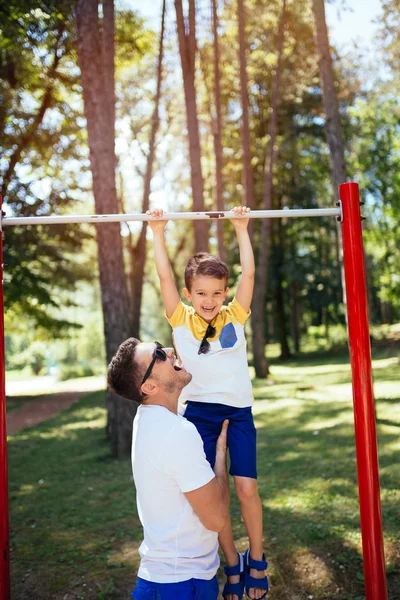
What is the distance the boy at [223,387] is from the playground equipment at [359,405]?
30 cm

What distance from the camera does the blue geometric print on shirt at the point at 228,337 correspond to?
10.4ft

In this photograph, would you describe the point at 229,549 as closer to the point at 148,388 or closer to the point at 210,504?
the point at 210,504

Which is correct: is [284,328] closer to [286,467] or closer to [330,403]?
[330,403]

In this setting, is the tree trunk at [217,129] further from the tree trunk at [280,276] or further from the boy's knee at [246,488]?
the boy's knee at [246,488]

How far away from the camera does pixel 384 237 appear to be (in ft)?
97.5

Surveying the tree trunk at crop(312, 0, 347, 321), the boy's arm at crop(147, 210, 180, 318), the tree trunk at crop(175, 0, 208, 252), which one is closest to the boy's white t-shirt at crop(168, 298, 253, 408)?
the boy's arm at crop(147, 210, 180, 318)

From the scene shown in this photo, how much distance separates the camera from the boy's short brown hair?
3104 mm

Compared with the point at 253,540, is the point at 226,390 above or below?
above

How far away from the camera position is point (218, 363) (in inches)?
123

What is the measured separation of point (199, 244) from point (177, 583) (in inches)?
334

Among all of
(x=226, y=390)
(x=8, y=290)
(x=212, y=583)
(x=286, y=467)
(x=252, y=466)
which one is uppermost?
(x=8, y=290)

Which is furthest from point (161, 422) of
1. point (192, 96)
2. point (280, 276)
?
point (280, 276)

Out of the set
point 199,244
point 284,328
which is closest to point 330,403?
point 199,244

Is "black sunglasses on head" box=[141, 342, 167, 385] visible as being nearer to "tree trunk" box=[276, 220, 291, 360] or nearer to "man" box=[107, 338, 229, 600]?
"man" box=[107, 338, 229, 600]
